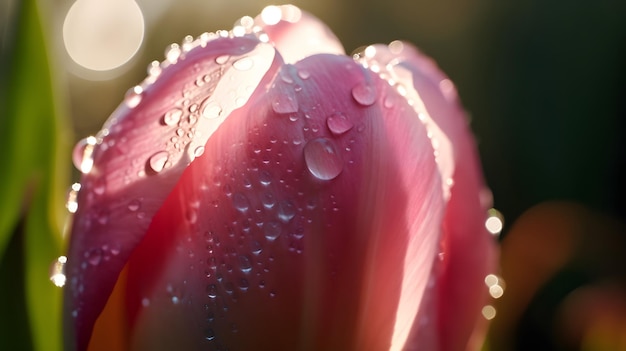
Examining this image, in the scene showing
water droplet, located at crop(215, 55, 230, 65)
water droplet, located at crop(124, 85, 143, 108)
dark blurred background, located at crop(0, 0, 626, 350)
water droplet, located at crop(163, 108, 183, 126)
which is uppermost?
water droplet, located at crop(124, 85, 143, 108)

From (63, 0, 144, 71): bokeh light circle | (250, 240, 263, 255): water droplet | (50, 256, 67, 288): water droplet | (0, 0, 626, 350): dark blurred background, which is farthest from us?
(63, 0, 144, 71): bokeh light circle

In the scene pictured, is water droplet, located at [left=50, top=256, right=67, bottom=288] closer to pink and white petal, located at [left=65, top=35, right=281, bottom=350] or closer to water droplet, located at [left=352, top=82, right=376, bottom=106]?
pink and white petal, located at [left=65, top=35, right=281, bottom=350]

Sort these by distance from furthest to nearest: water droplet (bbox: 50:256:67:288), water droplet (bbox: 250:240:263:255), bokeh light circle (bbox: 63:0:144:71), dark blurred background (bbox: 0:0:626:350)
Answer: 1. bokeh light circle (bbox: 63:0:144:71)
2. dark blurred background (bbox: 0:0:626:350)
3. water droplet (bbox: 50:256:67:288)
4. water droplet (bbox: 250:240:263:255)

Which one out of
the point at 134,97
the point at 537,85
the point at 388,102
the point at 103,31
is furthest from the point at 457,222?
the point at 103,31

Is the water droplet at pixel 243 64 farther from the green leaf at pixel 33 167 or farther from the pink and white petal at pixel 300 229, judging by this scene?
the green leaf at pixel 33 167

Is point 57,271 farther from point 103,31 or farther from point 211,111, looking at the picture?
point 103,31

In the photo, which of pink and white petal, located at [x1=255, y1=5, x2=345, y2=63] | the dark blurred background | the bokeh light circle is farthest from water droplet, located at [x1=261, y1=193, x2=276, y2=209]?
the bokeh light circle

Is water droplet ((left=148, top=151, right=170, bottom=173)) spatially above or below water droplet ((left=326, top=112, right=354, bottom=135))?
above

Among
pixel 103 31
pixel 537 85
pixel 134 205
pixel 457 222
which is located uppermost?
pixel 103 31
